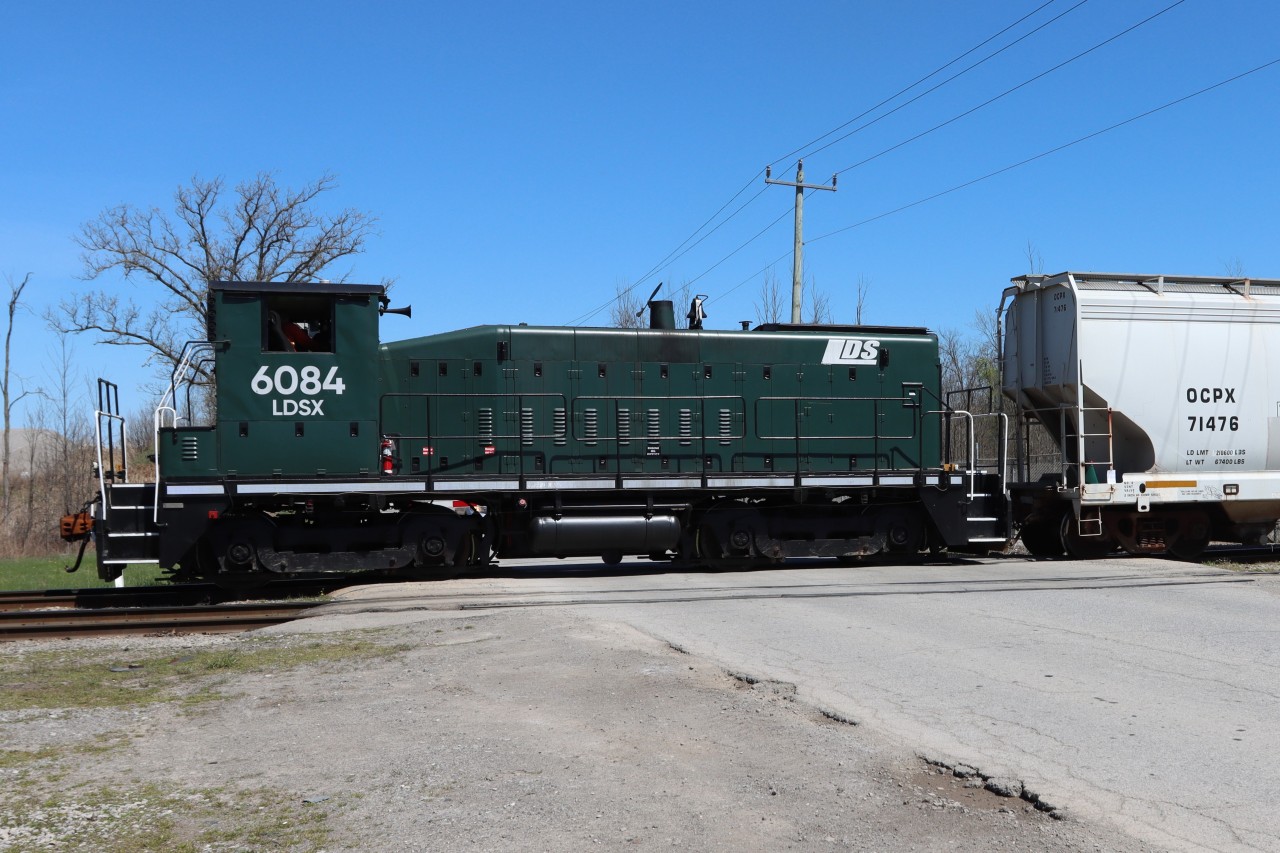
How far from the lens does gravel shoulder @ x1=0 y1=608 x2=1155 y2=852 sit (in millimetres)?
4395

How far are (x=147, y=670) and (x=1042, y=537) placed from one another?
1312 centimetres

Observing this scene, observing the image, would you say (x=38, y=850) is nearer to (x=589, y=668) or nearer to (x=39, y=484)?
(x=589, y=668)

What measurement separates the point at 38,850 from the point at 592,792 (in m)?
2.28

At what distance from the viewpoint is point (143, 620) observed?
11.0m

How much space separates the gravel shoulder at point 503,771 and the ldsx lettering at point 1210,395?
11.2 metres

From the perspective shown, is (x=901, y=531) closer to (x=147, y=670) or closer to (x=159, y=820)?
(x=147, y=670)

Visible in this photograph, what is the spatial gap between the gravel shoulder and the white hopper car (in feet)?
32.3

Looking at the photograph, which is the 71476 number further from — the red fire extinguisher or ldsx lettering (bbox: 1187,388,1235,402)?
the red fire extinguisher

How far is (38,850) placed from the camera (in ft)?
14.1

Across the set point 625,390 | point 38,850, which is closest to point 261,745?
point 38,850

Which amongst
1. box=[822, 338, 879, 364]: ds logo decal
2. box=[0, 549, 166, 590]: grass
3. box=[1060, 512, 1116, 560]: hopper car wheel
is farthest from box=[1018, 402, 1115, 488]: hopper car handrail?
box=[0, 549, 166, 590]: grass

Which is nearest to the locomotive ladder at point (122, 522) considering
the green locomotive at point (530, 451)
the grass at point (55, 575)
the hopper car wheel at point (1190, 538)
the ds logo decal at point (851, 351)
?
the green locomotive at point (530, 451)

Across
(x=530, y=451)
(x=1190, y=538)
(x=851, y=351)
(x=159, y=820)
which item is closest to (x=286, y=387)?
(x=530, y=451)

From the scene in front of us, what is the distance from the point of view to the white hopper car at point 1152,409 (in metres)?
15.4
